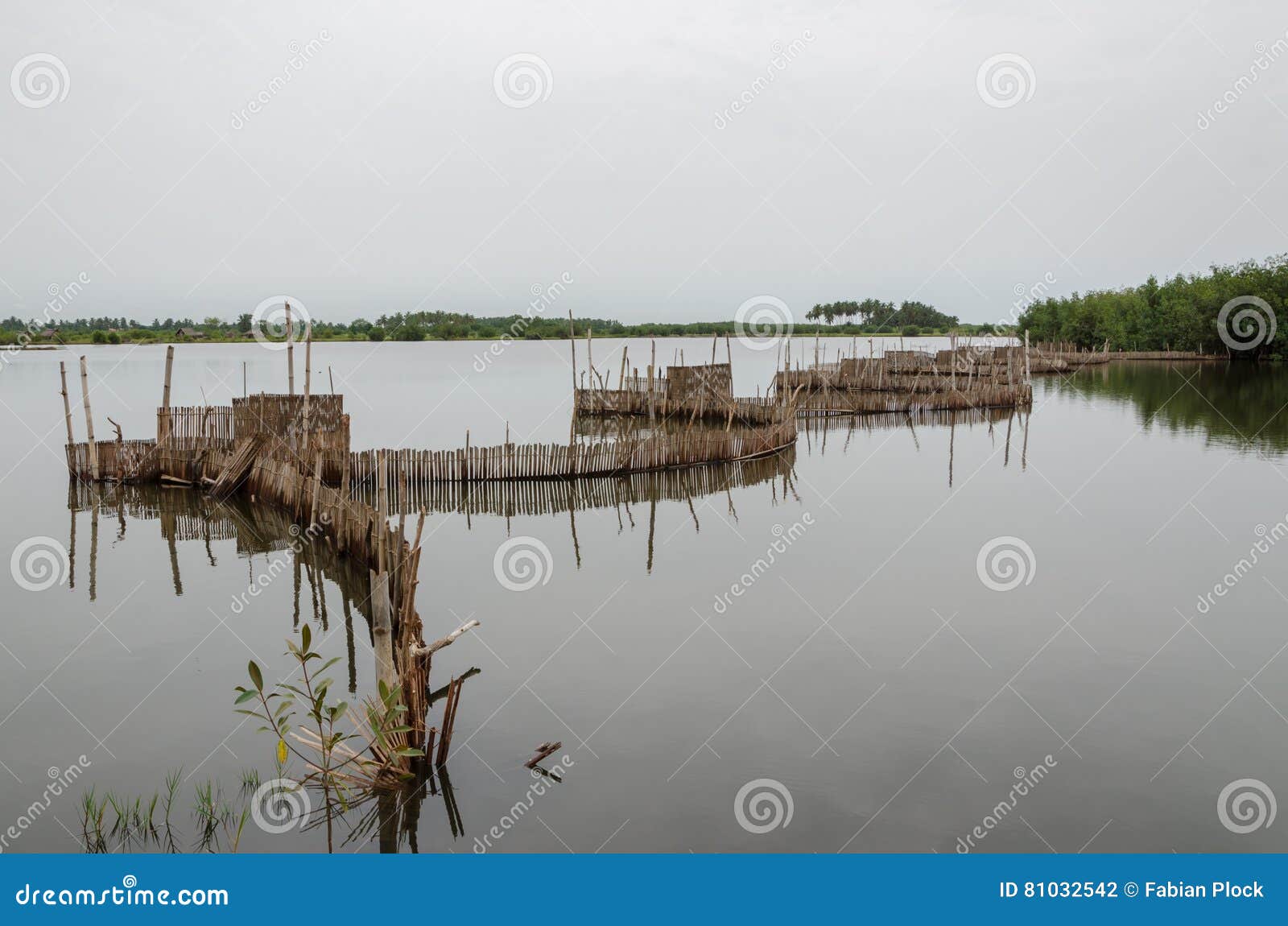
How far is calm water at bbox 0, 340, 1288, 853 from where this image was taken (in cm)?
550

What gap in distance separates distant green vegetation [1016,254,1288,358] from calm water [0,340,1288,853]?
3131 cm

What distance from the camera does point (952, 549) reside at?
35.8 feet

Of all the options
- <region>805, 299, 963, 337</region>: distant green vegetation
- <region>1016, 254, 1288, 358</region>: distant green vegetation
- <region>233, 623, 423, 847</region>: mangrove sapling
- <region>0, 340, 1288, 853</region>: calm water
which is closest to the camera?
<region>233, 623, 423, 847</region>: mangrove sapling

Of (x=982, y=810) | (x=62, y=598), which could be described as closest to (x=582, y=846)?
(x=982, y=810)

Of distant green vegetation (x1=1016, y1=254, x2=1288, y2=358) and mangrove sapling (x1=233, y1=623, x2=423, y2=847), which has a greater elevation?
distant green vegetation (x1=1016, y1=254, x2=1288, y2=358)

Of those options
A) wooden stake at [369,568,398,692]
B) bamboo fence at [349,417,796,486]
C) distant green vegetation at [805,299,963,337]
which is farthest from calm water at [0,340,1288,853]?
distant green vegetation at [805,299,963,337]

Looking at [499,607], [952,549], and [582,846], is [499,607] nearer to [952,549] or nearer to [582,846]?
[582,846]

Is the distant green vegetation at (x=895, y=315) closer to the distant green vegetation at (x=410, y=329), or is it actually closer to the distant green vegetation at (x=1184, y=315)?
the distant green vegetation at (x=410, y=329)

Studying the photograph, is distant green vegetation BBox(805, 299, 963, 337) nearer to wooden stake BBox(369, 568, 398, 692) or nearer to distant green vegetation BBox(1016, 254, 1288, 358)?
distant green vegetation BBox(1016, 254, 1288, 358)

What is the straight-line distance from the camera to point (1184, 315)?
45.5 meters

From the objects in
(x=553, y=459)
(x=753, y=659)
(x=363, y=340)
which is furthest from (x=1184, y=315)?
(x=363, y=340)

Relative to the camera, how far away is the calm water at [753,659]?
5.50 metres

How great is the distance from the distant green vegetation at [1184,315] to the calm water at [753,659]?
1233 inches

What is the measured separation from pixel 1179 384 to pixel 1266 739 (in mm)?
29915
